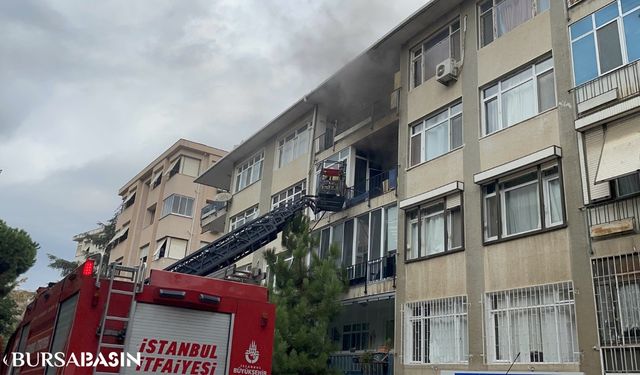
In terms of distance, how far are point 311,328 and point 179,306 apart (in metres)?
7.51

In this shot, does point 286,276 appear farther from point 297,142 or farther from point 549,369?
point 297,142

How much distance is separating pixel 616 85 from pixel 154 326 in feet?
29.6

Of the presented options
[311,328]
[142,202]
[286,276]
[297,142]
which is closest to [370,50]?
[297,142]

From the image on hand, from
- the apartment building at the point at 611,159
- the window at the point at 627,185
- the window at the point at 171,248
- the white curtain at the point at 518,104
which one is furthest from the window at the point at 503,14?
the window at the point at 171,248

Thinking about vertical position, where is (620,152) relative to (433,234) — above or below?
above

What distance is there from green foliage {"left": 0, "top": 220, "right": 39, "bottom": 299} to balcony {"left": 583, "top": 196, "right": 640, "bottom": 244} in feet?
75.5

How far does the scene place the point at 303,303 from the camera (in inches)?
560

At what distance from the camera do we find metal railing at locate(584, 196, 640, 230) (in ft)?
32.1

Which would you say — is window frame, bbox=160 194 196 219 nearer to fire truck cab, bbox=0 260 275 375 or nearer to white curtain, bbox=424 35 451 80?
white curtain, bbox=424 35 451 80

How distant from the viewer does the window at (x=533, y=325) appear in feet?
34.2

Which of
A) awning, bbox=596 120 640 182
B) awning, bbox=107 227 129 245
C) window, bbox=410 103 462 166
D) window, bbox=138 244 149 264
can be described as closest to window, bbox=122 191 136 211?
awning, bbox=107 227 129 245

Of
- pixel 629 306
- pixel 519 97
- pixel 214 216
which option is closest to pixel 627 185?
pixel 629 306

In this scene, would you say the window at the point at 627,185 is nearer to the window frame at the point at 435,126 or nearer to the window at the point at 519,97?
the window at the point at 519,97

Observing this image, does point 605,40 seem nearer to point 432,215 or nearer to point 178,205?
point 432,215
